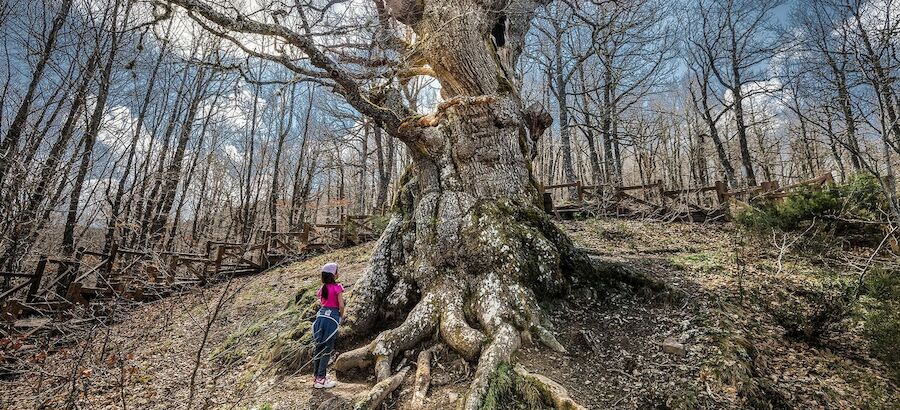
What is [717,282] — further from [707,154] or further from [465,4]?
[707,154]

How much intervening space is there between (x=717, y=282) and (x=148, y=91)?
59.0ft

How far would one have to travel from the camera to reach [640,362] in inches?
151

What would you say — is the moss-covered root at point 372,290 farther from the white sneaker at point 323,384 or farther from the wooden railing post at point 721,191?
the wooden railing post at point 721,191

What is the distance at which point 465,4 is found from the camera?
627cm

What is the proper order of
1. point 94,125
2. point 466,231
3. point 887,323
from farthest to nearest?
point 94,125
point 466,231
point 887,323

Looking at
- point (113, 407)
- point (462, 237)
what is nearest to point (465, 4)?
point (462, 237)

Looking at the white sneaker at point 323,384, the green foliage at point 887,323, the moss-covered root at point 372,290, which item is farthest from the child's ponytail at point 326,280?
the green foliage at point 887,323

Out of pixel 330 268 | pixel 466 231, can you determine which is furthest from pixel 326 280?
pixel 466 231

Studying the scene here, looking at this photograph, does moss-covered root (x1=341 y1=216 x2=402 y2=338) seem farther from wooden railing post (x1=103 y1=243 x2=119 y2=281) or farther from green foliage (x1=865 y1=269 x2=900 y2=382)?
wooden railing post (x1=103 y1=243 x2=119 y2=281)

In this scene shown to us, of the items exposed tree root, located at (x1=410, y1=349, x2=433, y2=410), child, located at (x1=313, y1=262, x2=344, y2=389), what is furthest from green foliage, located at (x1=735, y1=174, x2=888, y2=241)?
child, located at (x1=313, y1=262, x2=344, y2=389)

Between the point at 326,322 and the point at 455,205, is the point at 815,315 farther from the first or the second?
the point at 326,322

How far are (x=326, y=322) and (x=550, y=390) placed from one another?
2.58 m

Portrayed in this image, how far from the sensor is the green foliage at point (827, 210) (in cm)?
622

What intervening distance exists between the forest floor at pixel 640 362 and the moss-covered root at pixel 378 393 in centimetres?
12
